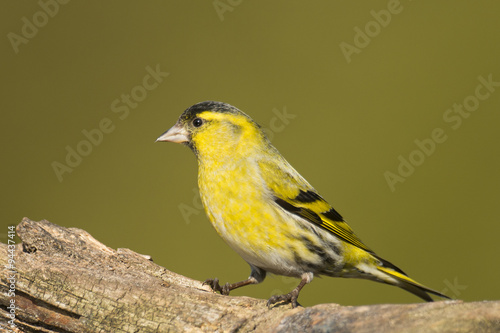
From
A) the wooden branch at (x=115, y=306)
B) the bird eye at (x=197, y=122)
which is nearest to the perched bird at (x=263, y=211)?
the bird eye at (x=197, y=122)

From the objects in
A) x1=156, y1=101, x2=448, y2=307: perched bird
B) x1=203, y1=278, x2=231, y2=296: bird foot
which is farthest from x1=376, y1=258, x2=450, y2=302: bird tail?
x1=203, y1=278, x2=231, y2=296: bird foot

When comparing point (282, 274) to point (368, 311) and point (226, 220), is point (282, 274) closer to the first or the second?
point (226, 220)

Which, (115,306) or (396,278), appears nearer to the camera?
(115,306)

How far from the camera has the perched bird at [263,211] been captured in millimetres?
2588

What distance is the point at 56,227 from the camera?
2.69m

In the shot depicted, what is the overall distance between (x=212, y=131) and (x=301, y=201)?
2.05 feet

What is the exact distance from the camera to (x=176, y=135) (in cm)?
294

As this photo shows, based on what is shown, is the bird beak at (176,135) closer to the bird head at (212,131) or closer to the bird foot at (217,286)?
the bird head at (212,131)

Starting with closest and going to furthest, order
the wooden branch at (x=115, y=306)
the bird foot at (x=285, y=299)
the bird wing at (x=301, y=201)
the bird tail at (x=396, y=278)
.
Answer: the wooden branch at (x=115, y=306) < the bird foot at (x=285, y=299) < the bird wing at (x=301, y=201) < the bird tail at (x=396, y=278)

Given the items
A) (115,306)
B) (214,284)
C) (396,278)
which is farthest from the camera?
(396,278)

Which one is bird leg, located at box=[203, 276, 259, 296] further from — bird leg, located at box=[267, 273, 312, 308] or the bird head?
the bird head

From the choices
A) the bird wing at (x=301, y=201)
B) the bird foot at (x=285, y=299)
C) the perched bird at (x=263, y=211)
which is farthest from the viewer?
the bird wing at (x=301, y=201)

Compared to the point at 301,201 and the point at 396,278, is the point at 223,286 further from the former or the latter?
the point at 396,278

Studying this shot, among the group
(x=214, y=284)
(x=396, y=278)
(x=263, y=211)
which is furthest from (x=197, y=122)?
(x=396, y=278)
